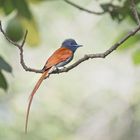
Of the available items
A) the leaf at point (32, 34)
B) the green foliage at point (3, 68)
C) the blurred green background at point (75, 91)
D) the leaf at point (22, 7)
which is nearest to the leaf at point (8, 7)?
the leaf at point (22, 7)

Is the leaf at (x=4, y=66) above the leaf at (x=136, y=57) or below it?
above

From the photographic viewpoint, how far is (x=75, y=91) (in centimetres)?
454

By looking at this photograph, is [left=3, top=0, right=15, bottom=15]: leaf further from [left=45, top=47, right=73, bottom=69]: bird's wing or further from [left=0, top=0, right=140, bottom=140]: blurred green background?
[left=0, top=0, right=140, bottom=140]: blurred green background

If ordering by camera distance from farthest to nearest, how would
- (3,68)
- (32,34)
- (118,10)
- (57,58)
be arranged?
(32,34), (118,10), (3,68), (57,58)

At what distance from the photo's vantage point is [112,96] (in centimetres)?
411

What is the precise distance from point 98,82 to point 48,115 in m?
0.41

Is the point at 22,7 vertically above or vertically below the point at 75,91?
above

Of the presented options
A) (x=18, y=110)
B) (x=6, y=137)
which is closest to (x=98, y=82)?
(x=18, y=110)

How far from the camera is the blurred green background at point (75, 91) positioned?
145 inches

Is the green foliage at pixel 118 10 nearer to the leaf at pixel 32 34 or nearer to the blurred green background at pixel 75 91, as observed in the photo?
the leaf at pixel 32 34

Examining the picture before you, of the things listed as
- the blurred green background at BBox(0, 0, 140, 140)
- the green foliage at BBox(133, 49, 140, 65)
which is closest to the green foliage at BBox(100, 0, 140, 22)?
the green foliage at BBox(133, 49, 140, 65)

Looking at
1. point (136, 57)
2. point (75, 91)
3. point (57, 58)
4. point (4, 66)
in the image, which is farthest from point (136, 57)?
point (75, 91)

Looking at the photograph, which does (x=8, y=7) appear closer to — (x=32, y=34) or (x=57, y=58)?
(x=32, y=34)

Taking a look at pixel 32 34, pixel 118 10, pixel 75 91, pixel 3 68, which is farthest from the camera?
pixel 75 91
